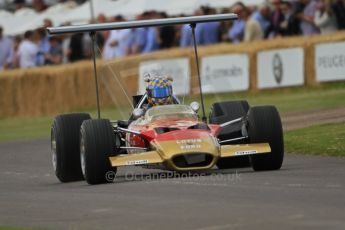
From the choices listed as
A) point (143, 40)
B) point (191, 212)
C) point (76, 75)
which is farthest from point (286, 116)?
point (191, 212)

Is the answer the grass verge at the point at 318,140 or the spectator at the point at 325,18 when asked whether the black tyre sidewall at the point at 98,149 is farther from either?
the spectator at the point at 325,18

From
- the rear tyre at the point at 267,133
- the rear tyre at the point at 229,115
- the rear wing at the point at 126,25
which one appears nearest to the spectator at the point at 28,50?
the rear tyre at the point at 229,115

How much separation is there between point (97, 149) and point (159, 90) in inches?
82.7

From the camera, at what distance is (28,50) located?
126 feet

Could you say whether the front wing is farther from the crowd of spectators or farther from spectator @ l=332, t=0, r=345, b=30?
spectator @ l=332, t=0, r=345, b=30

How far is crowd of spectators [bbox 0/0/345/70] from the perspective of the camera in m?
33.0

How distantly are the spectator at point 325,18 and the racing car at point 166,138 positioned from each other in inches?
538

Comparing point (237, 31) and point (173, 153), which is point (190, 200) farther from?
point (237, 31)

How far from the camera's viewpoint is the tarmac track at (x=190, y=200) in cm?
1180

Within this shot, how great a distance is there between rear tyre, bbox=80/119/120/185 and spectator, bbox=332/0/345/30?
52.6 ft

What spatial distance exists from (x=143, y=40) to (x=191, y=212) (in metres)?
23.9

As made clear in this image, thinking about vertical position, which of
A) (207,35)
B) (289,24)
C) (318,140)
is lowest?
(318,140)

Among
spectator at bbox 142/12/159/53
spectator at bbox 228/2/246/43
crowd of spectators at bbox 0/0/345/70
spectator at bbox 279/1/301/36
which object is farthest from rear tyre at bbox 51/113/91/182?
spectator at bbox 142/12/159/53

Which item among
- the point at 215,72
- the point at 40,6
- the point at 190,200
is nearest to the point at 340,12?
the point at 215,72
